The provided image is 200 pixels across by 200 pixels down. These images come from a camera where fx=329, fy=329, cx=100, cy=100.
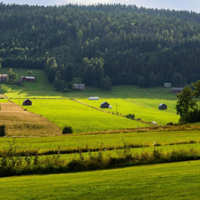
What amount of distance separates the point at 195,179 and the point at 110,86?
17752 centimetres

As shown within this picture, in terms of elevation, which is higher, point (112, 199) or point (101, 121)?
point (112, 199)

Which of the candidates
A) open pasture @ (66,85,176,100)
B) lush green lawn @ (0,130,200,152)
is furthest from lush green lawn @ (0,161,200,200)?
open pasture @ (66,85,176,100)

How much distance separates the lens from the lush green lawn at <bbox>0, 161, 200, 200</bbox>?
54.9 ft

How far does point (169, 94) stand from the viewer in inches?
7165

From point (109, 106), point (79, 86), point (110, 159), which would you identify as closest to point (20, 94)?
point (79, 86)

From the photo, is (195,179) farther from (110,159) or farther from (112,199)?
(110,159)

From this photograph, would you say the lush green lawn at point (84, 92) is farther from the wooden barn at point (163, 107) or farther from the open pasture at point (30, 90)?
the wooden barn at point (163, 107)

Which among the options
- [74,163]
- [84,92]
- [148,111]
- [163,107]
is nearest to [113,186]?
[74,163]

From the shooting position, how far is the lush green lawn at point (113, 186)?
16719 millimetres

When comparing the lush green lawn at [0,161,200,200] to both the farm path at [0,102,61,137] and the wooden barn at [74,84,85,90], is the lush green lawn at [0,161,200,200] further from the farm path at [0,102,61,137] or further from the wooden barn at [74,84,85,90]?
the wooden barn at [74,84,85,90]

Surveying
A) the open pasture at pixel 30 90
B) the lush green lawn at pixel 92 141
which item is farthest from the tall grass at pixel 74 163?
the open pasture at pixel 30 90

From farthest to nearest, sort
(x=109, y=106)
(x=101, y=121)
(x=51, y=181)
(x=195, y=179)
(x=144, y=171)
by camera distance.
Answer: (x=109, y=106), (x=101, y=121), (x=144, y=171), (x=51, y=181), (x=195, y=179)

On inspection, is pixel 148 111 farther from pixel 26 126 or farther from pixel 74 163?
pixel 74 163

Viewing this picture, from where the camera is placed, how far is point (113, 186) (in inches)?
709
